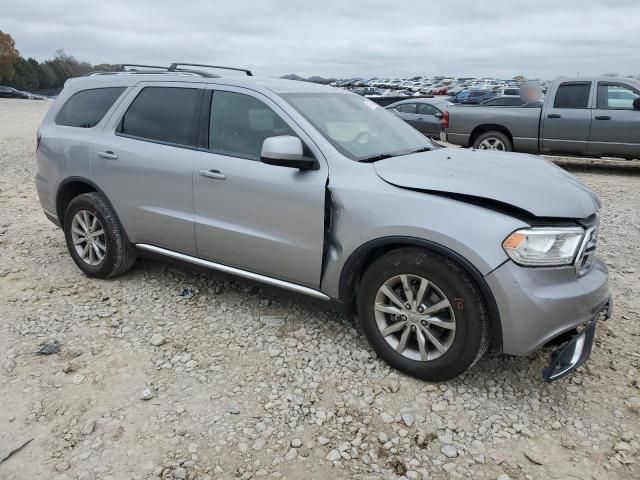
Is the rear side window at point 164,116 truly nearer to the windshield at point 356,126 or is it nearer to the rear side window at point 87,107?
the rear side window at point 87,107

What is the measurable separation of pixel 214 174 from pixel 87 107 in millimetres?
1752

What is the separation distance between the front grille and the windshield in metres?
1.32

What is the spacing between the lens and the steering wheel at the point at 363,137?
361cm

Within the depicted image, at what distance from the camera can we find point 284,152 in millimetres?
3160

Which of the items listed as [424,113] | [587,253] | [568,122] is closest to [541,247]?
[587,253]

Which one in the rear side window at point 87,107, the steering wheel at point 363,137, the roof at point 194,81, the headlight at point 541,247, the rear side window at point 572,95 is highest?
the rear side window at point 572,95

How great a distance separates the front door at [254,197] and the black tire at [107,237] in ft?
2.95

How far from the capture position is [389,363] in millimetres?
3254

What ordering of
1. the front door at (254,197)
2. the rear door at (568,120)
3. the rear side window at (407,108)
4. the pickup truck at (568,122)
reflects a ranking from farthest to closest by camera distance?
the rear side window at (407,108) → the rear door at (568,120) → the pickup truck at (568,122) → the front door at (254,197)

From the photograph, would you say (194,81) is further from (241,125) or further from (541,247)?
(541,247)

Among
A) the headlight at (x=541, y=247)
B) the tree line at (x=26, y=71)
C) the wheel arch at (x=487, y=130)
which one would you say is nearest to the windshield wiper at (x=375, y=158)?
the headlight at (x=541, y=247)

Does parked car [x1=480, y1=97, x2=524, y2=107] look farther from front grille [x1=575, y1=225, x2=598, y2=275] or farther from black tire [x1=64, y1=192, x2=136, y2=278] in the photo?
black tire [x1=64, y1=192, x2=136, y2=278]

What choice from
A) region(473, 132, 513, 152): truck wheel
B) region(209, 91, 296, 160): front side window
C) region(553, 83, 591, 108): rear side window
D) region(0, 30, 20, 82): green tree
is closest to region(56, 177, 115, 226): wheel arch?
region(209, 91, 296, 160): front side window

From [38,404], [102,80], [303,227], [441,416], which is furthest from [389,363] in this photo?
[102,80]
